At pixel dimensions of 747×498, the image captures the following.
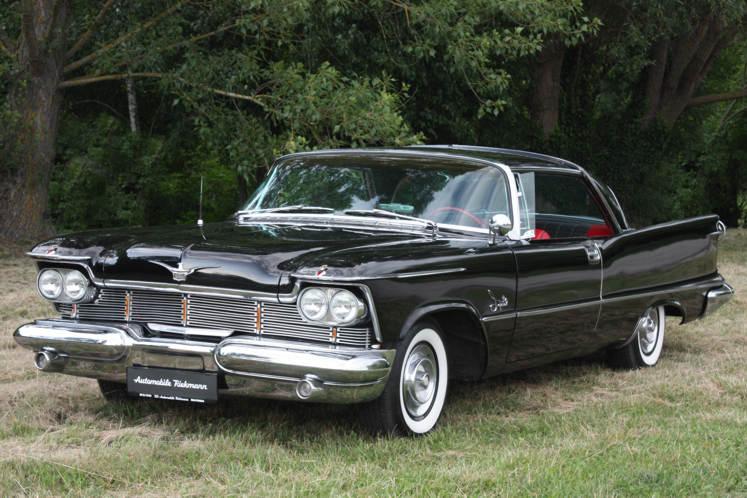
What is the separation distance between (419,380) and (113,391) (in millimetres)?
1772

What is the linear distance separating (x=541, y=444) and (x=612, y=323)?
2.01m

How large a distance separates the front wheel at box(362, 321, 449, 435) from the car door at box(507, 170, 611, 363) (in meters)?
0.65

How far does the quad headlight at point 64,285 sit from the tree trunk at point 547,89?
17.2m

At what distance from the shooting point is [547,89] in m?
23.4

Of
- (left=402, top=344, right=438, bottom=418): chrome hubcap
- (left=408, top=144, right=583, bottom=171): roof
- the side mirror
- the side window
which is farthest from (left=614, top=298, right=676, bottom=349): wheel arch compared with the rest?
(left=402, top=344, right=438, bottom=418): chrome hubcap

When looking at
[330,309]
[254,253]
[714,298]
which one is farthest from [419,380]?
[714,298]

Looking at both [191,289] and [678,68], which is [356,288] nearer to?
[191,289]

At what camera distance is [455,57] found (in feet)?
54.1

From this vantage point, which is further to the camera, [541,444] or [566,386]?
[566,386]

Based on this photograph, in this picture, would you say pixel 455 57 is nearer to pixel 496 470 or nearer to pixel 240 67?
pixel 240 67

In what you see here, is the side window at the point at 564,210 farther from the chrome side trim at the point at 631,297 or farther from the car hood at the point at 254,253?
the car hood at the point at 254,253

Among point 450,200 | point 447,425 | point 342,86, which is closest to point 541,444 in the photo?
point 447,425

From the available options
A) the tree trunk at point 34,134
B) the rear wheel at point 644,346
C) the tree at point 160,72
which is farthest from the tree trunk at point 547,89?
the rear wheel at point 644,346

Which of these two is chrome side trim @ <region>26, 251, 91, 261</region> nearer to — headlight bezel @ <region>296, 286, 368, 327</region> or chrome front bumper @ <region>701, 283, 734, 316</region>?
headlight bezel @ <region>296, 286, 368, 327</region>
